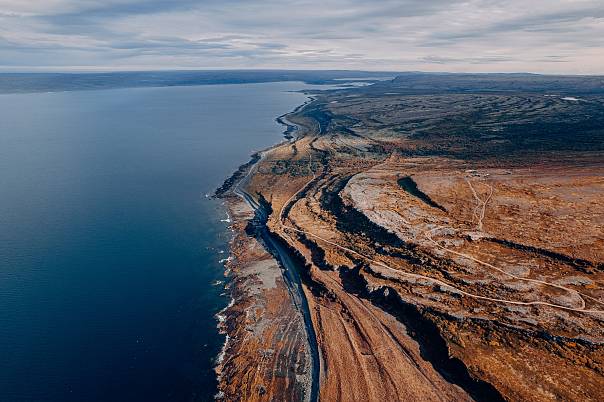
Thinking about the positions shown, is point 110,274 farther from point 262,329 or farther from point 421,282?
point 421,282

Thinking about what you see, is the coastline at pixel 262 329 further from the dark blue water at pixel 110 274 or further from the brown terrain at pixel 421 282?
the dark blue water at pixel 110 274

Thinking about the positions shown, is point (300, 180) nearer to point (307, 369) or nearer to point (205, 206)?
point (205, 206)

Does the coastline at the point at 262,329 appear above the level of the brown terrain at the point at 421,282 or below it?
below

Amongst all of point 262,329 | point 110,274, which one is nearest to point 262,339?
point 262,329

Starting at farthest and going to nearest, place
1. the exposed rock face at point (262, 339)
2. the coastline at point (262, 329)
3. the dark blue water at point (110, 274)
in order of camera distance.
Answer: the dark blue water at point (110, 274)
the coastline at point (262, 329)
the exposed rock face at point (262, 339)

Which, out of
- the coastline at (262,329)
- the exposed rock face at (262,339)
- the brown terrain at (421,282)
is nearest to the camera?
the brown terrain at (421,282)

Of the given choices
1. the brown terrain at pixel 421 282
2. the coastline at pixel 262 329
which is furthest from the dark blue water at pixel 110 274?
the brown terrain at pixel 421 282
